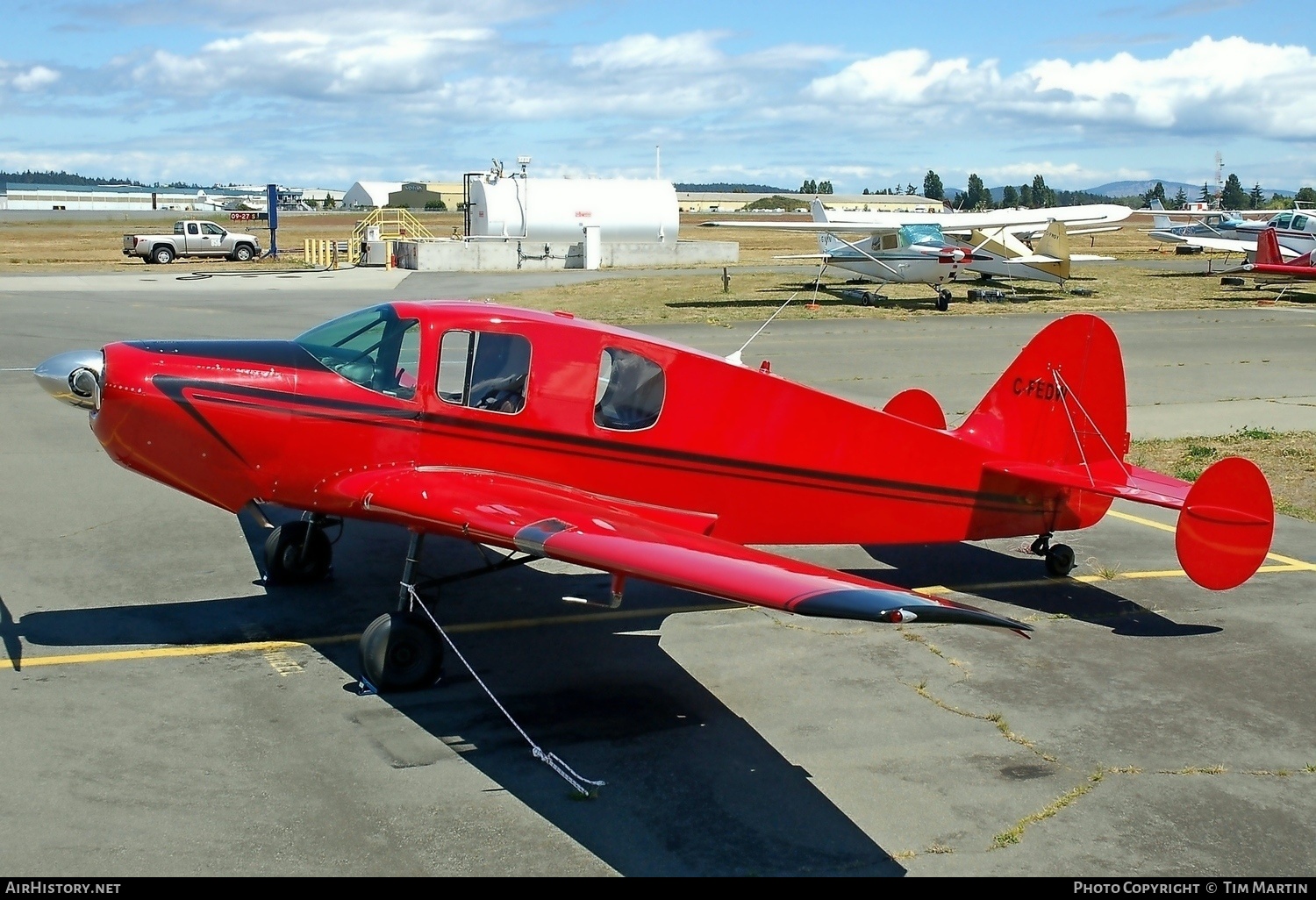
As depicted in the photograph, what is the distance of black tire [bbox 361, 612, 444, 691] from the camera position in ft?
24.0

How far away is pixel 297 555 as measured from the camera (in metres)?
9.39

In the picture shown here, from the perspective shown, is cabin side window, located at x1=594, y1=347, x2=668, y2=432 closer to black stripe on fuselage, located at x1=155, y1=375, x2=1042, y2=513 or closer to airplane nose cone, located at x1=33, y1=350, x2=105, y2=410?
black stripe on fuselage, located at x1=155, y1=375, x2=1042, y2=513

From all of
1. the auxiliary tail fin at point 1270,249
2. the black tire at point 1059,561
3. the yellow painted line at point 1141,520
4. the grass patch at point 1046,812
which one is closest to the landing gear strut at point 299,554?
the grass patch at point 1046,812

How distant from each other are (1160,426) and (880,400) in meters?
3.96

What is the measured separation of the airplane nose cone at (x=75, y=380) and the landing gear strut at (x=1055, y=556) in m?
7.33

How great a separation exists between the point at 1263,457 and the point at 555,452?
10.5m

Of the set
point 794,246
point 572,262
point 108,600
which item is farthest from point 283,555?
point 794,246

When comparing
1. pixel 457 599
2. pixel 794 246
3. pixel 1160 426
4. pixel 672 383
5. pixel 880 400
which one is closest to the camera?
pixel 672 383

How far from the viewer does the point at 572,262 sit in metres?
54.2

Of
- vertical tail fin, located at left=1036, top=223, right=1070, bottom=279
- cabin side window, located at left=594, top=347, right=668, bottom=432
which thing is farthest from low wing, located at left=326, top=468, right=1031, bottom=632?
vertical tail fin, located at left=1036, top=223, right=1070, bottom=279
